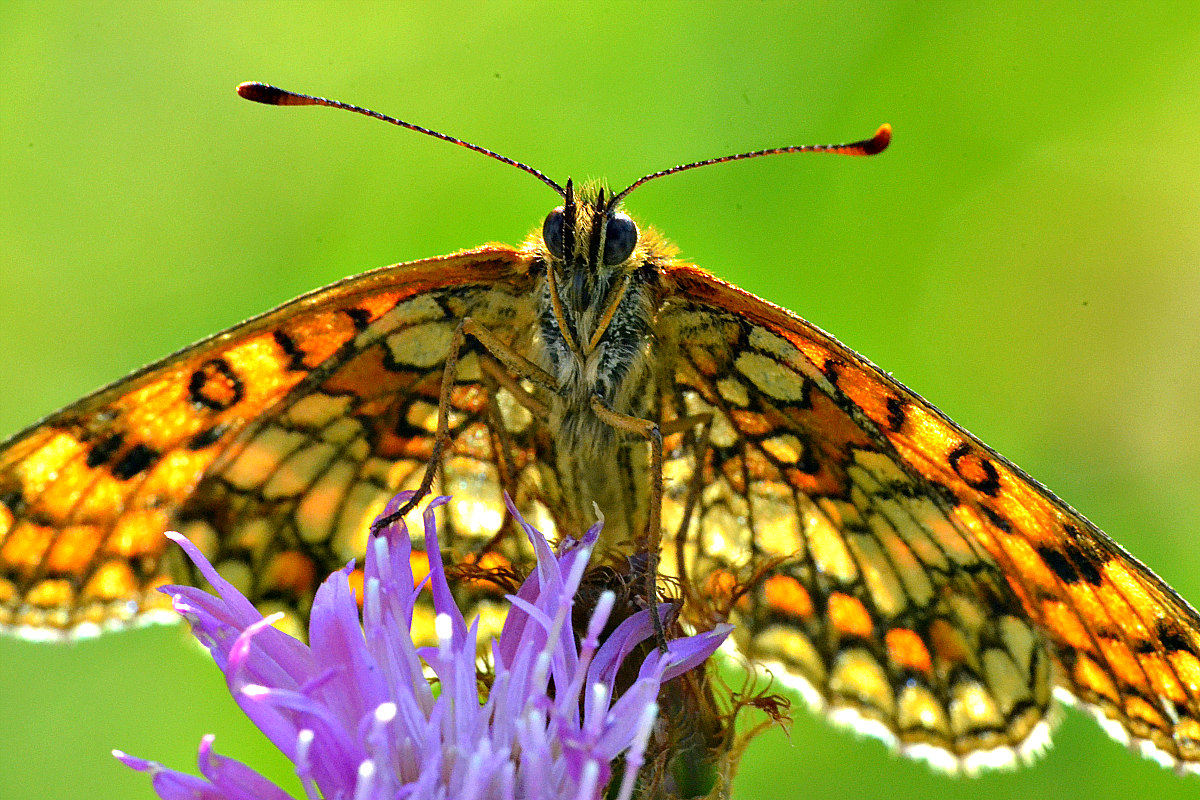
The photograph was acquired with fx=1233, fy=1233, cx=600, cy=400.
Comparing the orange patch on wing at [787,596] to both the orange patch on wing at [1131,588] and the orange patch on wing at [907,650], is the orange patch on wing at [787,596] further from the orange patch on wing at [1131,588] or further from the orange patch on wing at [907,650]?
the orange patch on wing at [1131,588]

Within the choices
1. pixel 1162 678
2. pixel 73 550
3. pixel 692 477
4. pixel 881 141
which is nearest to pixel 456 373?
pixel 692 477

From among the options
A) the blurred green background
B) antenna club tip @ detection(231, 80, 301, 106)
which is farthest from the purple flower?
the blurred green background

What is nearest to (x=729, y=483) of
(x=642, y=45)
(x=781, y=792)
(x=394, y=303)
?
(x=394, y=303)

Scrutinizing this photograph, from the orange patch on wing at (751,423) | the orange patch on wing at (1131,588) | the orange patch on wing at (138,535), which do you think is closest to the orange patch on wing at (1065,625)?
the orange patch on wing at (1131,588)

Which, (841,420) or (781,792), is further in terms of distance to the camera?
(781,792)

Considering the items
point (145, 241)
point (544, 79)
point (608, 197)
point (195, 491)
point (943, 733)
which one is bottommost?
point (943, 733)

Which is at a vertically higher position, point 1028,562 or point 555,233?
point 555,233

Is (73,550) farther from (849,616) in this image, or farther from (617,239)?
(849,616)

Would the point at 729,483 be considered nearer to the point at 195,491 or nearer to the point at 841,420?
the point at 841,420
